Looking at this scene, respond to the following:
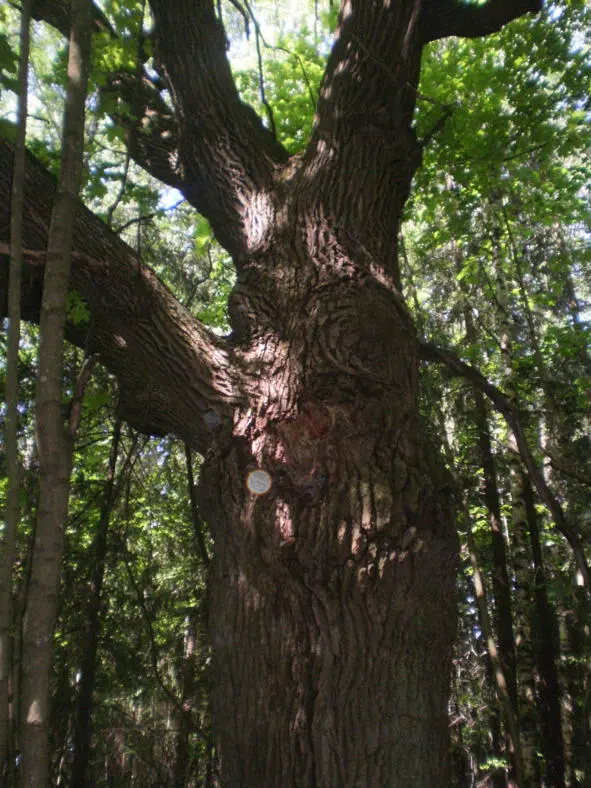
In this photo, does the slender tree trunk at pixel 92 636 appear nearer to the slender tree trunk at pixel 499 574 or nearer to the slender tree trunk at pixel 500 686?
the slender tree trunk at pixel 500 686

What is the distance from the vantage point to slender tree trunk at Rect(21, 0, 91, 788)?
6.19ft

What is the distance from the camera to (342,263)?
323cm

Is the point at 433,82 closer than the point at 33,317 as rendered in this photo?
No

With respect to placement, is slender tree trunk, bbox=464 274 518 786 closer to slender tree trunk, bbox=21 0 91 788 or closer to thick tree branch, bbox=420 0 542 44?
thick tree branch, bbox=420 0 542 44

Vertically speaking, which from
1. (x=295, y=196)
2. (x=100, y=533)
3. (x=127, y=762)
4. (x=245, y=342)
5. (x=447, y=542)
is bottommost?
A: (x=127, y=762)

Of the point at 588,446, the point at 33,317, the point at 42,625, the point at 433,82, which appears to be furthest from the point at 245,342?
the point at 588,446

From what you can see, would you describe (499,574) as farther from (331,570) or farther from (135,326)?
(135,326)

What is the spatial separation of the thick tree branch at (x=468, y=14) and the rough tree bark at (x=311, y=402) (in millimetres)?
13

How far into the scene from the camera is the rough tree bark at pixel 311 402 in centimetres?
243

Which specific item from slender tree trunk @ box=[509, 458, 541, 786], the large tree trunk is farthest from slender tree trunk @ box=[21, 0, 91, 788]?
slender tree trunk @ box=[509, 458, 541, 786]

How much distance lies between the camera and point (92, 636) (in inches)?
180

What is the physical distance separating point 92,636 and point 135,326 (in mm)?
2762

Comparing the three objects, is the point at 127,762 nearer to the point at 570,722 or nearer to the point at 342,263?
the point at 570,722

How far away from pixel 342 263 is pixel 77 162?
4.66 feet
